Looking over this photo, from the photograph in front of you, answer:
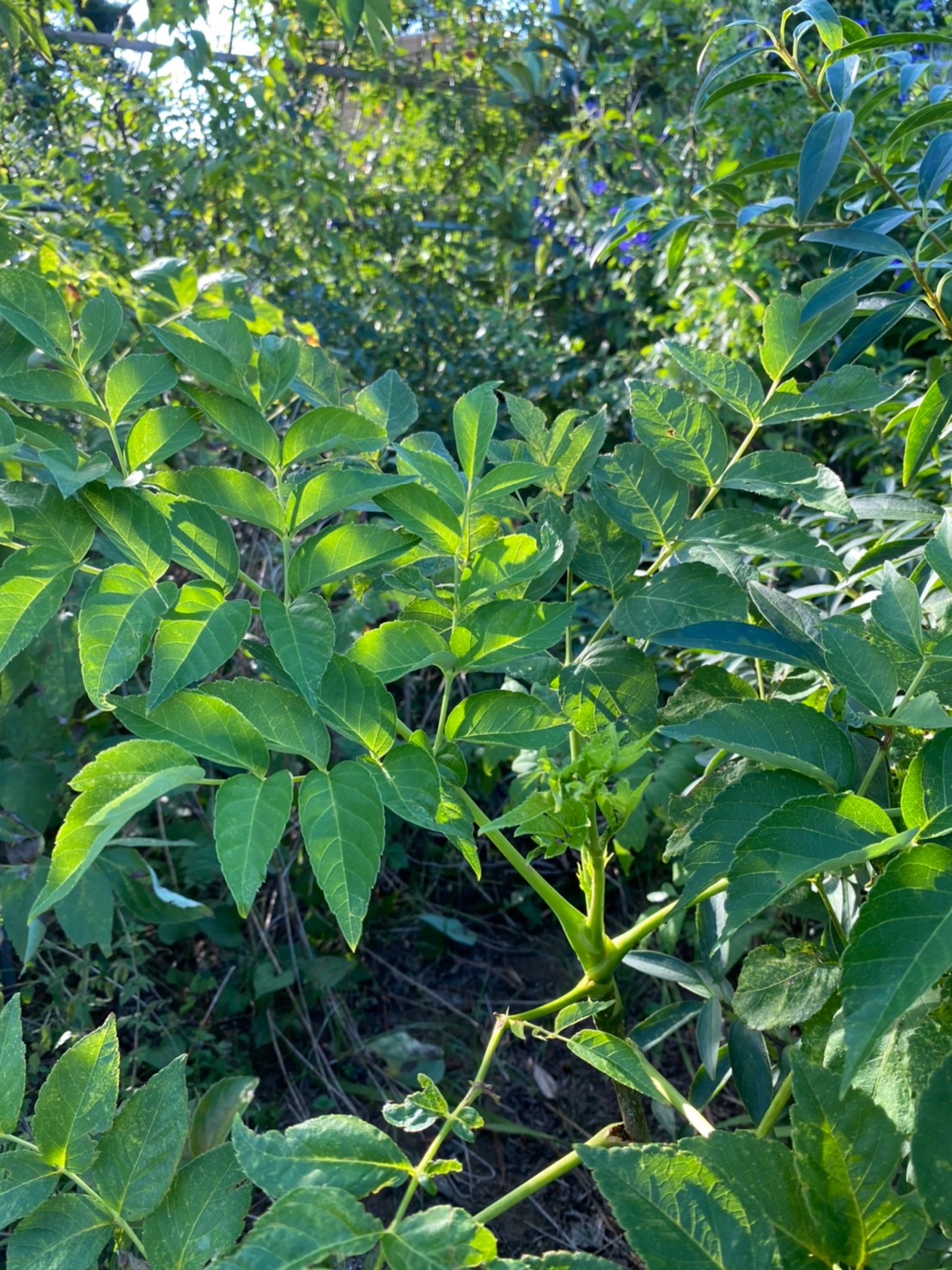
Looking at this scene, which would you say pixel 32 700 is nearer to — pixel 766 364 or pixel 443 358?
pixel 766 364

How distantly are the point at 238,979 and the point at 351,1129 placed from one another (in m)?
1.70

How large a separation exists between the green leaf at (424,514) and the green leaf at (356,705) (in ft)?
0.45

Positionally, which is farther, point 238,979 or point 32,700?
point 238,979

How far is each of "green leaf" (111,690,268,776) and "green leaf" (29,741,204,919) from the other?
0.03 ft

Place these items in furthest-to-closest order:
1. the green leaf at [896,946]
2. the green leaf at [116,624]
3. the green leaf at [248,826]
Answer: the green leaf at [116,624]
the green leaf at [248,826]
the green leaf at [896,946]

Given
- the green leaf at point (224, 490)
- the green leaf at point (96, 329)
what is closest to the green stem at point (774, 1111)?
the green leaf at point (224, 490)

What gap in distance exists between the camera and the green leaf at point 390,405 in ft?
3.24

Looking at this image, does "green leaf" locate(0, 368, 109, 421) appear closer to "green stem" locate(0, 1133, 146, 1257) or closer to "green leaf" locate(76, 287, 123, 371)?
"green leaf" locate(76, 287, 123, 371)

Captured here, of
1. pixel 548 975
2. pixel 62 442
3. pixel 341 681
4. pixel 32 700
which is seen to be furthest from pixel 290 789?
pixel 548 975

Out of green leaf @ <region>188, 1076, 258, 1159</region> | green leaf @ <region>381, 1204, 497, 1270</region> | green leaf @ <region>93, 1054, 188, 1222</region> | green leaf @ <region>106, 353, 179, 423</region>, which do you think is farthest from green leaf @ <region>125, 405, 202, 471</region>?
green leaf @ <region>188, 1076, 258, 1159</region>

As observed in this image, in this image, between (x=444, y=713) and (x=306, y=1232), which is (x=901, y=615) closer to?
(x=444, y=713)

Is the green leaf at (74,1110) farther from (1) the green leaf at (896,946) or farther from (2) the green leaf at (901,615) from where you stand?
(2) the green leaf at (901,615)

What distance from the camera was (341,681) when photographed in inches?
29.1

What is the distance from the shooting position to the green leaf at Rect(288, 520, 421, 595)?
0.80m
